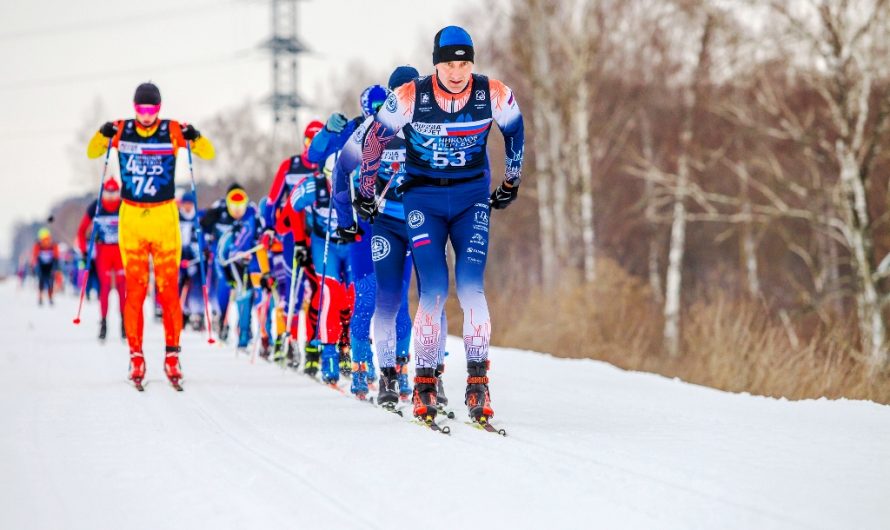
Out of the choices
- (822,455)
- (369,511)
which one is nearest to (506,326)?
(822,455)

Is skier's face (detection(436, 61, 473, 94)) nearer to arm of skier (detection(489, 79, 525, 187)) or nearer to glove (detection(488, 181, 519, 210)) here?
arm of skier (detection(489, 79, 525, 187))

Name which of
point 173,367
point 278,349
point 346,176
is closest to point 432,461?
point 346,176

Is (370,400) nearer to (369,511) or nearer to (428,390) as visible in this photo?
(428,390)

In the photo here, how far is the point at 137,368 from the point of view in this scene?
823 cm

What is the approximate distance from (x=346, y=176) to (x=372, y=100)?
0.57m

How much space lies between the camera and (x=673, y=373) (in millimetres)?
11969

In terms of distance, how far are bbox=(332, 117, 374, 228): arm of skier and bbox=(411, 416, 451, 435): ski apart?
186 centimetres

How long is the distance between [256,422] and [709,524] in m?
3.25

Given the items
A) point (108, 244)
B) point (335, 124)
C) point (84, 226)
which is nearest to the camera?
point (335, 124)

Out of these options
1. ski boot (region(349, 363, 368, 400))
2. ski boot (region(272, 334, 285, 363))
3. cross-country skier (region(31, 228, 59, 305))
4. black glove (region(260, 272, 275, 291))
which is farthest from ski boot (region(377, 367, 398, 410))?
cross-country skier (region(31, 228, 59, 305))

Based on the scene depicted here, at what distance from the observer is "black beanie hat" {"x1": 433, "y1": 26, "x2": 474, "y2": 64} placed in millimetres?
6062

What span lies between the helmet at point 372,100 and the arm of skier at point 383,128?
782 mm

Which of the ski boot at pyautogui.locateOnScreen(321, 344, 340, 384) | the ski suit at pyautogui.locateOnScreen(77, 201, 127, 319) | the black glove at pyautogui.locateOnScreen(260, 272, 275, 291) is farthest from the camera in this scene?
the ski suit at pyautogui.locateOnScreen(77, 201, 127, 319)

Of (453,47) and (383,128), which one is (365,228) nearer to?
(383,128)
